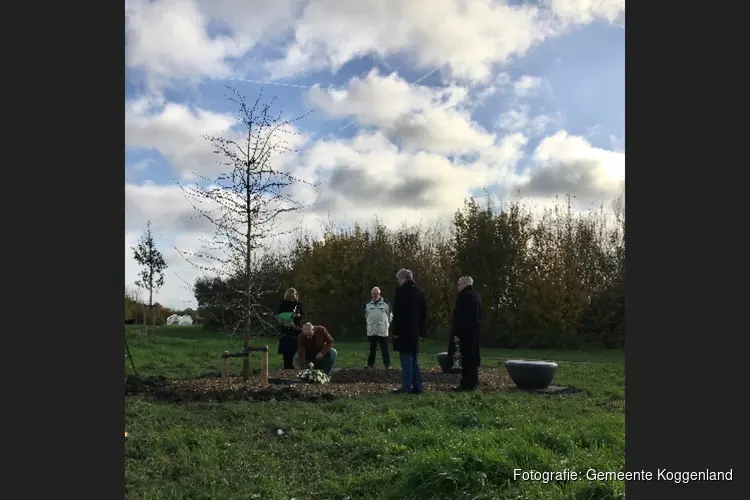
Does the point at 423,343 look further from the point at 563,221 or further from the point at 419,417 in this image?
the point at 419,417

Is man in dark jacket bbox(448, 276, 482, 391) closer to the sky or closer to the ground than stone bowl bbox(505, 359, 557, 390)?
closer to the sky

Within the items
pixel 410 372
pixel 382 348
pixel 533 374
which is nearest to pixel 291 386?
pixel 410 372

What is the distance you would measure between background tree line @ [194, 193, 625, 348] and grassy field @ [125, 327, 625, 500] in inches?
622

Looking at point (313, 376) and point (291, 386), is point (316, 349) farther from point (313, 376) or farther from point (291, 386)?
point (291, 386)

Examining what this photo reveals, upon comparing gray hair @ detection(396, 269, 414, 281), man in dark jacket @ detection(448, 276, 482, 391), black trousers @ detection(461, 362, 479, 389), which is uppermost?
gray hair @ detection(396, 269, 414, 281)

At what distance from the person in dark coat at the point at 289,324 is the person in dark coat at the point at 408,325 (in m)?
3.37

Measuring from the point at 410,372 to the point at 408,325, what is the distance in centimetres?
81

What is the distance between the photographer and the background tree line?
26438mm

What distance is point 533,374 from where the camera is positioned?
1088 cm

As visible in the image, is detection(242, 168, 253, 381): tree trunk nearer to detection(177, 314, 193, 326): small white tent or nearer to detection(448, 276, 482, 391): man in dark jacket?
detection(448, 276, 482, 391): man in dark jacket

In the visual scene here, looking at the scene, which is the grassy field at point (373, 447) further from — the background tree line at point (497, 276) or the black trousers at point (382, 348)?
the background tree line at point (497, 276)

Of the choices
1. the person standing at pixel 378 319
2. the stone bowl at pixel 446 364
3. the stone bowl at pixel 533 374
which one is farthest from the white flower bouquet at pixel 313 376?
the stone bowl at pixel 533 374

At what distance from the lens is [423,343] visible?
28172 millimetres

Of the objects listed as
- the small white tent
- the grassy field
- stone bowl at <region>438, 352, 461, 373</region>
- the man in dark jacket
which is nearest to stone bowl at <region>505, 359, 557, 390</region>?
the man in dark jacket
